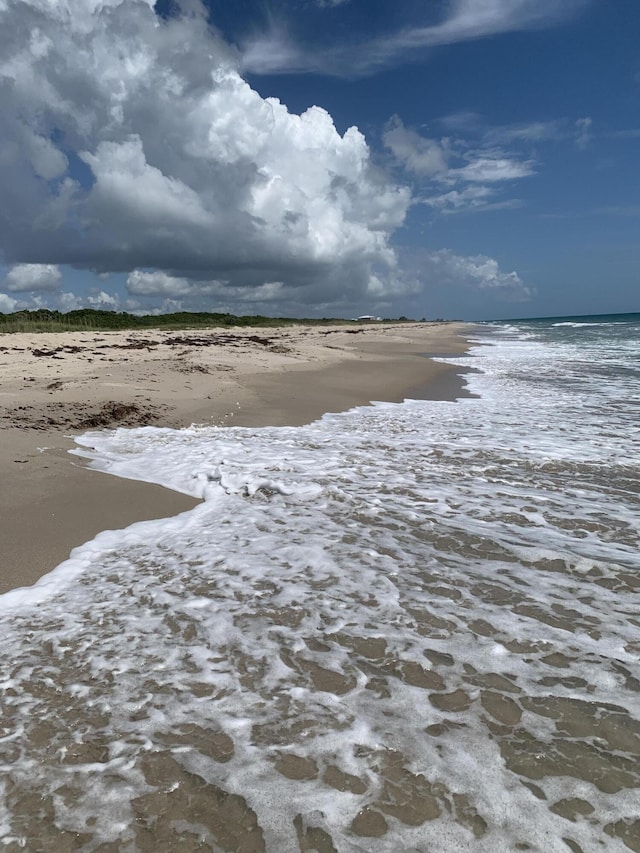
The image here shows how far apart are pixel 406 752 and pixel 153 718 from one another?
1113 mm

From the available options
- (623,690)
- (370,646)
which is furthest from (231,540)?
(623,690)

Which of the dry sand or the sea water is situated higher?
the dry sand

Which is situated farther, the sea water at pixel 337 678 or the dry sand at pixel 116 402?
the dry sand at pixel 116 402

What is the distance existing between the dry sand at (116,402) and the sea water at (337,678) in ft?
1.66

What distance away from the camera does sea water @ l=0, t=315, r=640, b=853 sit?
6.18 ft

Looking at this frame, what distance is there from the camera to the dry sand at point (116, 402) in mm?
4562

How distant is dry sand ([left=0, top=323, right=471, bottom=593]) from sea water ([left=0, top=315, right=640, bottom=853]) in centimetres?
51

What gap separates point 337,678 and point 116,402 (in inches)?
318

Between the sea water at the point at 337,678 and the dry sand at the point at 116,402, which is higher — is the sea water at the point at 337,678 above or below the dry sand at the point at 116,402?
below

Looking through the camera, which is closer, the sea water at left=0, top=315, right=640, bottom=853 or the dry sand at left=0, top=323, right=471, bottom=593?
the sea water at left=0, top=315, right=640, bottom=853

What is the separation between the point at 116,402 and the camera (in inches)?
375

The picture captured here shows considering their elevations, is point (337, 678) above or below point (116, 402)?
below

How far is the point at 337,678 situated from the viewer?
8.52 ft

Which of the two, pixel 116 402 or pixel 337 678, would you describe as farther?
pixel 116 402
